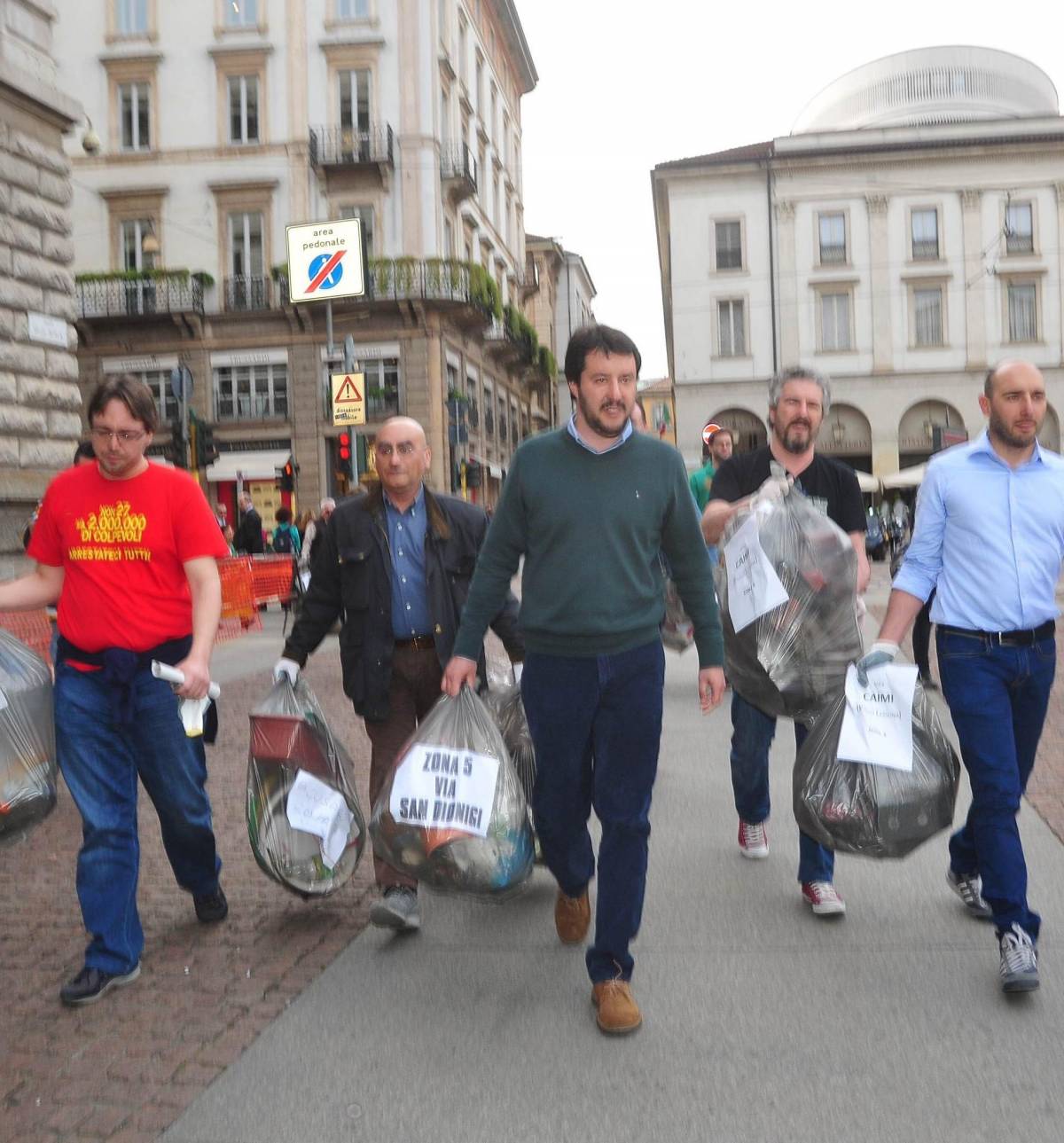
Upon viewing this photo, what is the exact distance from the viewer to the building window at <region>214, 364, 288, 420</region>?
118 feet

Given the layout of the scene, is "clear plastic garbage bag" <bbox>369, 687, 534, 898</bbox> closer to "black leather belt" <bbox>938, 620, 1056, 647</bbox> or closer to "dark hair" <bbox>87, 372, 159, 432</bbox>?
"dark hair" <bbox>87, 372, 159, 432</bbox>

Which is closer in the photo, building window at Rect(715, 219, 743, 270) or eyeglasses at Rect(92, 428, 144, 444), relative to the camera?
eyeglasses at Rect(92, 428, 144, 444)

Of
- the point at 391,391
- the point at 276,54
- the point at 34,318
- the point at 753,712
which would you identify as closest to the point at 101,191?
the point at 276,54

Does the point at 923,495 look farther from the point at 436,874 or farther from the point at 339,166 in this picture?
the point at 339,166

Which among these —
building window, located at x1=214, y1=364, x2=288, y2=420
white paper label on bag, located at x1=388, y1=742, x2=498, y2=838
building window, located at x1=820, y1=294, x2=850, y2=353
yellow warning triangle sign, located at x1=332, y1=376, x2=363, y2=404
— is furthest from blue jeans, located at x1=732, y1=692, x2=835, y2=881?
building window, located at x1=820, y1=294, x2=850, y2=353

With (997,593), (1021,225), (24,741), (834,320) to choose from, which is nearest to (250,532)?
(24,741)

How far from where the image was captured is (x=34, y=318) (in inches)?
512

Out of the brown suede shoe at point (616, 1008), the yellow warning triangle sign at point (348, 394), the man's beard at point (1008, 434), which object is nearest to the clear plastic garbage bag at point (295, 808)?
the brown suede shoe at point (616, 1008)

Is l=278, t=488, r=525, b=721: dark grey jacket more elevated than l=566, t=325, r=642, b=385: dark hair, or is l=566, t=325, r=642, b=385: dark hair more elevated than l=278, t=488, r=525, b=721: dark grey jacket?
l=566, t=325, r=642, b=385: dark hair

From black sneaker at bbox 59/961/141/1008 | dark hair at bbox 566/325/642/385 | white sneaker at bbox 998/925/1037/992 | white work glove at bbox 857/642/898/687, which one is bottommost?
black sneaker at bbox 59/961/141/1008

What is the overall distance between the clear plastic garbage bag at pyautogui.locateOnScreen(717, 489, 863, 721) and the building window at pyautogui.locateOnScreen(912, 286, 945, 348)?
46.3 meters

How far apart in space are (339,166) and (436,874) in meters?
34.0

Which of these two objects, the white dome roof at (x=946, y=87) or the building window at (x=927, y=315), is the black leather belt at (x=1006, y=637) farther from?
the white dome roof at (x=946, y=87)

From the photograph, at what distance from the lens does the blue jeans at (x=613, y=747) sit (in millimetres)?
3717
